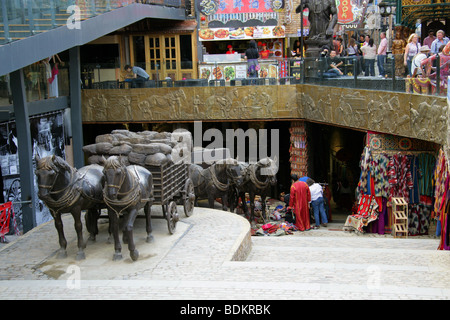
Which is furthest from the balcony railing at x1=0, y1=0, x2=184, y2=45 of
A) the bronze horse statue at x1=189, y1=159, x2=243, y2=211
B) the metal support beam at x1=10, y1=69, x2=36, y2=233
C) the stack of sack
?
the bronze horse statue at x1=189, y1=159, x2=243, y2=211

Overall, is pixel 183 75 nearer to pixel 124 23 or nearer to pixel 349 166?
pixel 124 23

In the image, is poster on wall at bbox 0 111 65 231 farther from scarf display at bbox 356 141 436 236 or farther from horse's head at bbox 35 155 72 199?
→ scarf display at bbox 356 141 436 236

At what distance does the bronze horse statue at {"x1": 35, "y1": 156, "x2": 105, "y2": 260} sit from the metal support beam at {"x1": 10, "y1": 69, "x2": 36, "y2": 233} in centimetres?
451

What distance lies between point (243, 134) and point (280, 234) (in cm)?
857

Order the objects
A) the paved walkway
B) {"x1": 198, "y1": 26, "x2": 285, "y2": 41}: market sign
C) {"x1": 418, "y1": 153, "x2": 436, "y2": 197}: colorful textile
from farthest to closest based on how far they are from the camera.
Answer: {"x1": 198, "y1": 26, "x2": 285, "y2": 41}: market sign → {"x1": 418, "y1": 153, "x2": 436, "y2": 197}: colorful textile → the paved walkway

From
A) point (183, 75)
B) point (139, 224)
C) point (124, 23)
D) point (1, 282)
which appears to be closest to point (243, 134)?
point (183, 75)

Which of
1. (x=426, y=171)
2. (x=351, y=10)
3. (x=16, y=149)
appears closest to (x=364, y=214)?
(x=426, y=171)

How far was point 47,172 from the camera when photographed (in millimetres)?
11055

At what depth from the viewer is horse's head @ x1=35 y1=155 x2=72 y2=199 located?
36.3 ft

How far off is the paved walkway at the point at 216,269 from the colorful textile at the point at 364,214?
2.51 metres

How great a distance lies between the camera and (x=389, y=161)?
681 inches

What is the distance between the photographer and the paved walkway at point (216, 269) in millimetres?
9859

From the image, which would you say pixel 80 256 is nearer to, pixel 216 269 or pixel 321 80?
pixel 216 269

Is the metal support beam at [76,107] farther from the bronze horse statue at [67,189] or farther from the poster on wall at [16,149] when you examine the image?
the bronze horse statue at [67,189]
